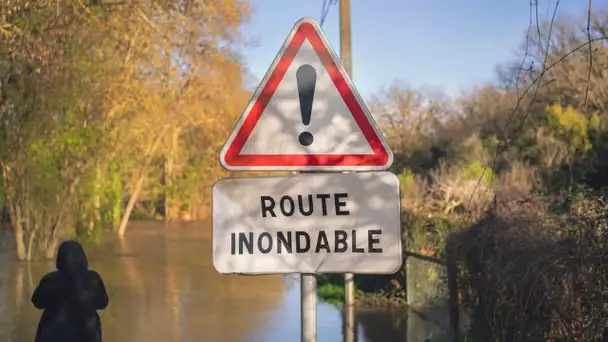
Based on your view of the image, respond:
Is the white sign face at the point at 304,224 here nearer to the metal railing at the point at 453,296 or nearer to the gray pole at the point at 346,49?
the metal railing at the point at 453,296

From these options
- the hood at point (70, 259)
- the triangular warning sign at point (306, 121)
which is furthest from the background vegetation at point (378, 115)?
the hood at point (70, 259)

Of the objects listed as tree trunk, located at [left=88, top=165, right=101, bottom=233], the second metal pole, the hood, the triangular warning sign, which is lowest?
the second metal pole

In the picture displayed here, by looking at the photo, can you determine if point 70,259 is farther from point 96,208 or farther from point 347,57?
point 96,208

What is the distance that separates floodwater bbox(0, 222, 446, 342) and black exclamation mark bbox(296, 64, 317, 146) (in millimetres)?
7246

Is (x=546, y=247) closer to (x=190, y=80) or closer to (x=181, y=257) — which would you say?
(x=181, y=257)

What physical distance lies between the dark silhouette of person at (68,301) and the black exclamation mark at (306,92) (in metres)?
4.25

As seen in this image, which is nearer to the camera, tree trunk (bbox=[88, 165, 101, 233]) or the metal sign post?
the metal sign post

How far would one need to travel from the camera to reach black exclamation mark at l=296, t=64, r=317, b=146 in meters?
3.15

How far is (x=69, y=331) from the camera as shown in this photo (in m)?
6.73

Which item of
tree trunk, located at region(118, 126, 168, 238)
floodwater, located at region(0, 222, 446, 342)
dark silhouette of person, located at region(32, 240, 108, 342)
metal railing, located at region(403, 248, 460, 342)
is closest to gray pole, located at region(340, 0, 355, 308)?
floodwater, located at region(0, 222, 446, 342)

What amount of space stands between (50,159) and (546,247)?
1568cm

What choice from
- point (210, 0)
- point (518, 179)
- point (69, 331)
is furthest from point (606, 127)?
point (69, 331)

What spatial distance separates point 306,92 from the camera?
318 cm

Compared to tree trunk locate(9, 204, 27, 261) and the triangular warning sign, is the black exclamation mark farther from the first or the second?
tree trunk locate(9, 204, 27, 261)
